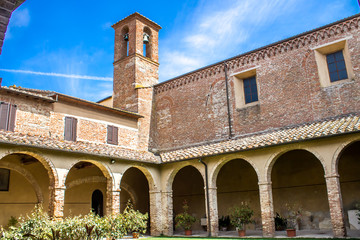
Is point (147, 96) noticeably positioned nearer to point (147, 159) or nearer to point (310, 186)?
point (147, 159)

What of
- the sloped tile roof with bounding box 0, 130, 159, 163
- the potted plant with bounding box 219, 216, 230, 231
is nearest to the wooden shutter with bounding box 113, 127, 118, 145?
the sloped tile roof with bounding box 0, 130, 159, 163

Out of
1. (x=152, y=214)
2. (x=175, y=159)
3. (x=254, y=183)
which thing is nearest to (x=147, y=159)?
(x=175, y=159)

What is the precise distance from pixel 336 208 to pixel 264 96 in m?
6.36

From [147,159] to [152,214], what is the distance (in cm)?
256

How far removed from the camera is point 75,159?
12539 mm

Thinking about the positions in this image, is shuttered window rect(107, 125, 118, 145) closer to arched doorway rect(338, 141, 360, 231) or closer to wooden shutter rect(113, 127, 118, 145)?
wooden shutter rect(113, 127, 118, 145)

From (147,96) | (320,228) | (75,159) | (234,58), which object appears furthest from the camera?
(147,96)

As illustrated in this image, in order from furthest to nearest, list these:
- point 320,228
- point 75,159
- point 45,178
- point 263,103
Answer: point 263,103 < point 45,178 < point 320,228 < point 75,159

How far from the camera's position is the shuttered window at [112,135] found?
16.4 metres

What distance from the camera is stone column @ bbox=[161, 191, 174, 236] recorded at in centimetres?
1470

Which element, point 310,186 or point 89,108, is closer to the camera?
point 310,186

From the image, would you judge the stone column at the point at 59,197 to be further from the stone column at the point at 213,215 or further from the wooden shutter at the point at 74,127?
the stone column at the point at 213,215

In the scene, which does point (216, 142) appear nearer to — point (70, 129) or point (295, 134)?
point (295, 134)

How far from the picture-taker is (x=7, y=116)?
12672 mm
